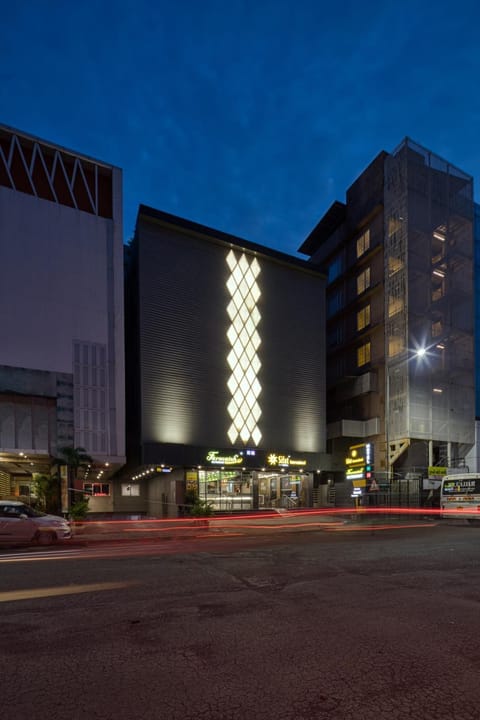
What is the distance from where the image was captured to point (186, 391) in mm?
34000

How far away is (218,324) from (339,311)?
65.3 feet

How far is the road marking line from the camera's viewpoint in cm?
766

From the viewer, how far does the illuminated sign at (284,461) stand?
3522 cm

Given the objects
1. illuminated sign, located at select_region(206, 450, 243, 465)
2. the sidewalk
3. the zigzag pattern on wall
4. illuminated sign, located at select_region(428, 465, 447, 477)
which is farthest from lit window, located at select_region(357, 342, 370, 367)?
the zigzag pattern on wall

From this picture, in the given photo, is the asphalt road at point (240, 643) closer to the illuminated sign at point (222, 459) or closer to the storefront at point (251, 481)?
the illuminated sign at point (222, 459)

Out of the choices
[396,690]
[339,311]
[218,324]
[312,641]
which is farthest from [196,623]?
[339,311]

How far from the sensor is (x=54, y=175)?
30984 mm

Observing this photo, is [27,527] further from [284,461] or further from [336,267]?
[336,267]

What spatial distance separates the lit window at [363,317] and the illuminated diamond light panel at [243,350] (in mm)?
14571

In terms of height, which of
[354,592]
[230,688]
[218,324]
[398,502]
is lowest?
[398,502]

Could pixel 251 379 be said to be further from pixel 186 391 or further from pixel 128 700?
pixel 128 700

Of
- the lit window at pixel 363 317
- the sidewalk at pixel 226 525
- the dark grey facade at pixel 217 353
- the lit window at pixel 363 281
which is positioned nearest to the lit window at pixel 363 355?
the lit window at pixel 363 317

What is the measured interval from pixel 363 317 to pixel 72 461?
32.5 metres

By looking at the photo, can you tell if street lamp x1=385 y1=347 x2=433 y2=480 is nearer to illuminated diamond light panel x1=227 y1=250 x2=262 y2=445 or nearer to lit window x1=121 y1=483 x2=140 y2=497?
illuminated diamond light panel x1=227 y1=250 x2=262 y2=445
